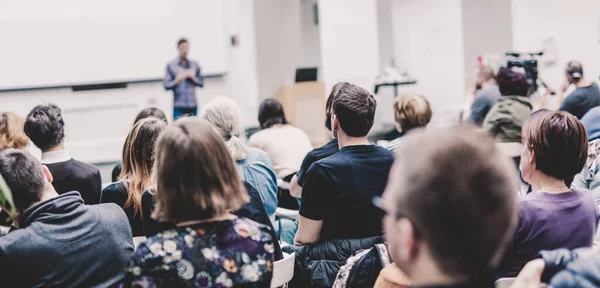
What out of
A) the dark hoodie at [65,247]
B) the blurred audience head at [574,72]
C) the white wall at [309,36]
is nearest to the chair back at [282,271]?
the dark hoodie at [65,247]

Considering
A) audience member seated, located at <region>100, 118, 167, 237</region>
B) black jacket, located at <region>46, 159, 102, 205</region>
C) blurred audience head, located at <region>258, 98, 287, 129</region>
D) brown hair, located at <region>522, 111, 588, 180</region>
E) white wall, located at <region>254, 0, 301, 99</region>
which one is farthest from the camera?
white wall, located at <region>254, 0, 301, 99</region>

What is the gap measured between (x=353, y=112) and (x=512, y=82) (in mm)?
2988

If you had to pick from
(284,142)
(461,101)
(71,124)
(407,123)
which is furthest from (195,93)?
(407,123)

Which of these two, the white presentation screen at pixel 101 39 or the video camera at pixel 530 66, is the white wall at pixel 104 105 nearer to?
the white presentation screen at pixel 101 39

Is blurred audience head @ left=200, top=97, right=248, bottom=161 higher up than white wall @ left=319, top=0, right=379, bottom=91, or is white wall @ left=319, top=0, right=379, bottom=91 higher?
white wall @ left=319, top=0, right=379, bottom=91

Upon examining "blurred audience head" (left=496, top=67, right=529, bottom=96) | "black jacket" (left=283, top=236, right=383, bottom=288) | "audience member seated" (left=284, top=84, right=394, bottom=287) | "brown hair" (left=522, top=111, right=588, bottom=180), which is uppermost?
"blurred audience head" (left=496, top=67, right=529, bottom=96)

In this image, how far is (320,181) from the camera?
2756 mm

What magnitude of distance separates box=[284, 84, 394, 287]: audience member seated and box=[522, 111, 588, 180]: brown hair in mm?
641

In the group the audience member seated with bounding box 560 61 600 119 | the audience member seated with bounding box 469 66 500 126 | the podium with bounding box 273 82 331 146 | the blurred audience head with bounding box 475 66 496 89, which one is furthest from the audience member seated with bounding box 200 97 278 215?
the podium with bounding box 273 82 331 146

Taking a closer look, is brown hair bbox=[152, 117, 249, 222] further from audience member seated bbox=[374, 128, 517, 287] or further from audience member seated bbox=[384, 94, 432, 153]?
audience member seated bbox=[384, 94, 432, 153]

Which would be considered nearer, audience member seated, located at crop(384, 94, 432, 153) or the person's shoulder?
the person's shoulder

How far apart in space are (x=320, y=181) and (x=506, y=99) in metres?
3.14

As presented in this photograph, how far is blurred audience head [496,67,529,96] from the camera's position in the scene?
5480mm

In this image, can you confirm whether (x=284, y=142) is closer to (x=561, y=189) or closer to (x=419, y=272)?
(x=561, y=189)
